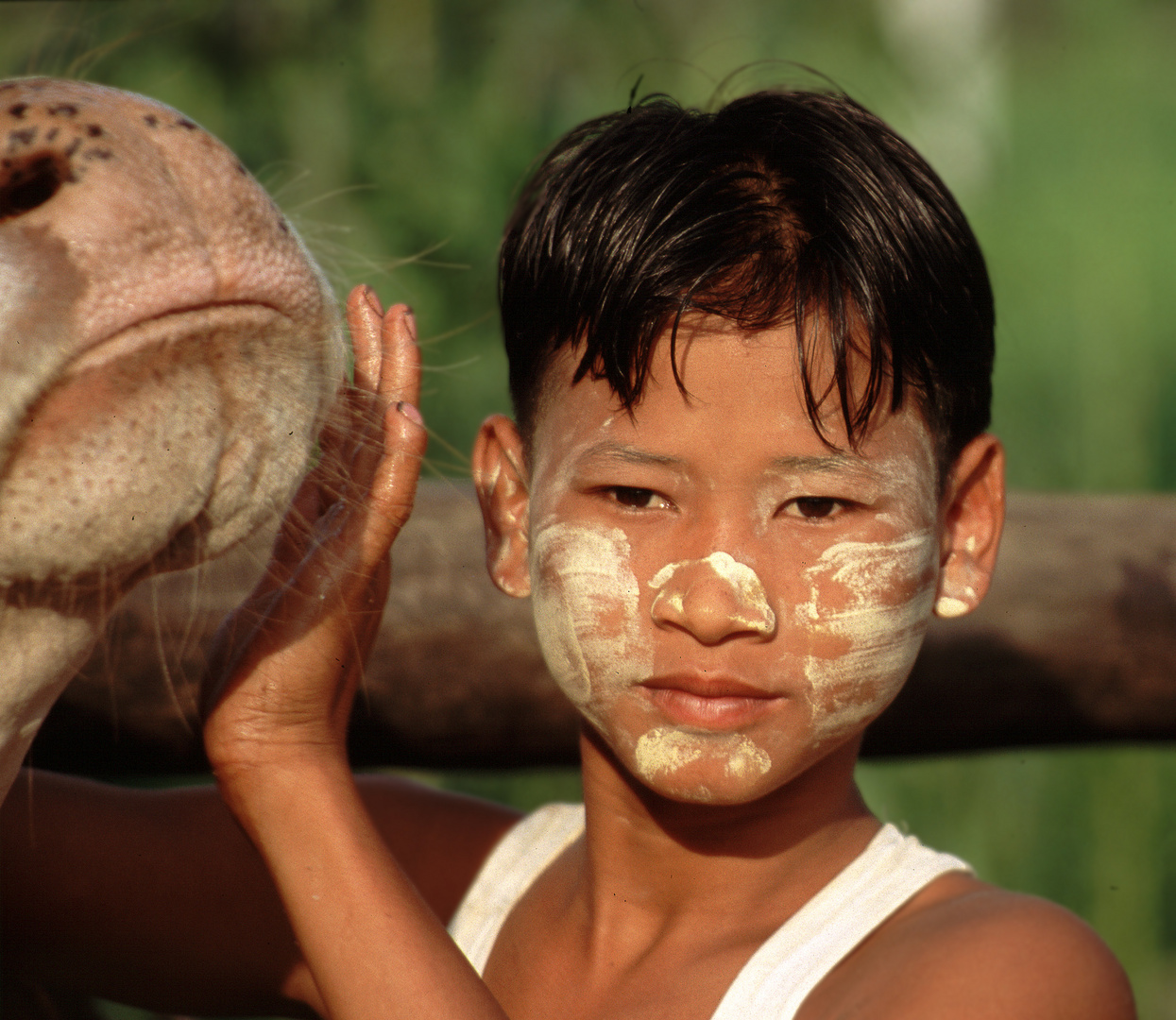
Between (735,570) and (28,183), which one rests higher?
(28,183)

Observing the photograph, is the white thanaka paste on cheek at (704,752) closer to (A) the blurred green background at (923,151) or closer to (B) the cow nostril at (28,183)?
(B) the cow nostril at (28,183)

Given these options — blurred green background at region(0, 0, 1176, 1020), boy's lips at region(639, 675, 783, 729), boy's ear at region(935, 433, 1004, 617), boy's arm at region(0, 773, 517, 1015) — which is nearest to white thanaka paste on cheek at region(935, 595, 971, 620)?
boy's ear at region(935, 433, 1004, 617)

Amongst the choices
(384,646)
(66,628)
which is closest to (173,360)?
(66,628)

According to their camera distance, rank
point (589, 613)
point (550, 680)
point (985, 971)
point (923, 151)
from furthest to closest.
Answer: point (923, 151) → point (550, 680) → point (589, 613) → point (985, 971)

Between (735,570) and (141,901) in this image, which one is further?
(141,901)

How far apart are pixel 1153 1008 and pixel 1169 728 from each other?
9.19 ft

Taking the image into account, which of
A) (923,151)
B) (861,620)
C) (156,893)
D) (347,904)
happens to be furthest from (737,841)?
(923,151)

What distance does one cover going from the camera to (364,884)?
103 centimetres

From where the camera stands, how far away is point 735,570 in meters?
1.03

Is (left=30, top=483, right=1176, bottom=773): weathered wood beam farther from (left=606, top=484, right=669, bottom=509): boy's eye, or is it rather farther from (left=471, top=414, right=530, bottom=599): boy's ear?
(left=606, top=484, right=669, bottom=509): boy's eye

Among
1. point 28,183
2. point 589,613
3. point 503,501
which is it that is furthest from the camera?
point 503,501

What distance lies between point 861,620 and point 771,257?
1.02 feet

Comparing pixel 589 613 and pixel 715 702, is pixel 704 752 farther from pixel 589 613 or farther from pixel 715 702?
pixel 589 613

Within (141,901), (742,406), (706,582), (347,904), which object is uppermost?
(742,406)
